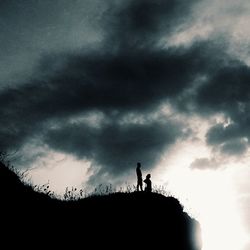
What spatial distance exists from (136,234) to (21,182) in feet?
25.4

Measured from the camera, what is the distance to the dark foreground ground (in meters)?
14.2

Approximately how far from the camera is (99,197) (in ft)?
64.8

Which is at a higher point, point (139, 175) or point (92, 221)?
point (139, 175)

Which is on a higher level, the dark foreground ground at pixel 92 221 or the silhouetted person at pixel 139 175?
the silhouetted person at pixel 139 175

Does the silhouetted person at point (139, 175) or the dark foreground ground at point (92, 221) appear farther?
the silhouetted person at point (139, 175)

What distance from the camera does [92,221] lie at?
1789cm

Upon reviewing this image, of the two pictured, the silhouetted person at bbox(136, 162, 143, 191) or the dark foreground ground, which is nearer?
the dark foreground ground

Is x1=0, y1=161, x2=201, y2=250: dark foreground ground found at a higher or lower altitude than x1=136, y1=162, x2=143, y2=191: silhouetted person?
lower

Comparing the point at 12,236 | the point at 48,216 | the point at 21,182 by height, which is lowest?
the point at 12,236

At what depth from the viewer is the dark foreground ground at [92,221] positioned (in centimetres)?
1423

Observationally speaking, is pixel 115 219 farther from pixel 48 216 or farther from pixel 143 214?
pixel 48 216

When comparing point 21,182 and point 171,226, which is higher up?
point 21,182

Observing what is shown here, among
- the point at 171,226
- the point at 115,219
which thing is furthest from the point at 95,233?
the point at 171,226

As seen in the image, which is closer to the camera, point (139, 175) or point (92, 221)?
point (92, 221)
